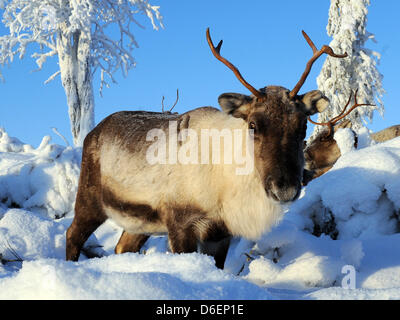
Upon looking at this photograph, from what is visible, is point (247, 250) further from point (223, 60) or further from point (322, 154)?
point (322, 154)

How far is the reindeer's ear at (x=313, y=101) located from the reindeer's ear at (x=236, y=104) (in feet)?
1.65

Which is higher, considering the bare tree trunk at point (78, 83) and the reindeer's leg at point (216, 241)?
the bare tree trunk at point (78, 83)

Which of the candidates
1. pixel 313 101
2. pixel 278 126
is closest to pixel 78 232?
pixel 278 126

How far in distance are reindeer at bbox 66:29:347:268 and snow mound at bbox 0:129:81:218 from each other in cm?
373

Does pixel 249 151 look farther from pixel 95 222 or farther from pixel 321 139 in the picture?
pixel 321 139

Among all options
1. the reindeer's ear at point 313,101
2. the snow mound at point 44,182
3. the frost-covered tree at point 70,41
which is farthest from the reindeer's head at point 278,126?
the frost-covered tree at point 70,41

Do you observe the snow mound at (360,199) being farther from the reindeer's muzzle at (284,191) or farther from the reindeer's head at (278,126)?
the reindeer's muzzle at (284,191)

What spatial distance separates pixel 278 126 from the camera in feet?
11.7

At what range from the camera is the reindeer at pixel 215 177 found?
11.6ft

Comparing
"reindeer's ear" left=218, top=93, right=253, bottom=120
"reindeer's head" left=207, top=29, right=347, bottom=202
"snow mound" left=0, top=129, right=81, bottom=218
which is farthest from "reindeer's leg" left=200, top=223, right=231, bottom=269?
"snow mound" left=0, top=129, right=81, bottom=218

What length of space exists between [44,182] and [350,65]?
18292 mm

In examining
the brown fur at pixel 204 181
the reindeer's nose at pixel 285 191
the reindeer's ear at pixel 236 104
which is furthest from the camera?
the reindeer's ear at pixel 236 104

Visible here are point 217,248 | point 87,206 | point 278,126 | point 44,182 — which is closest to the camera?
point 278,126

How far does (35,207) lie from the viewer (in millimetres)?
8430
